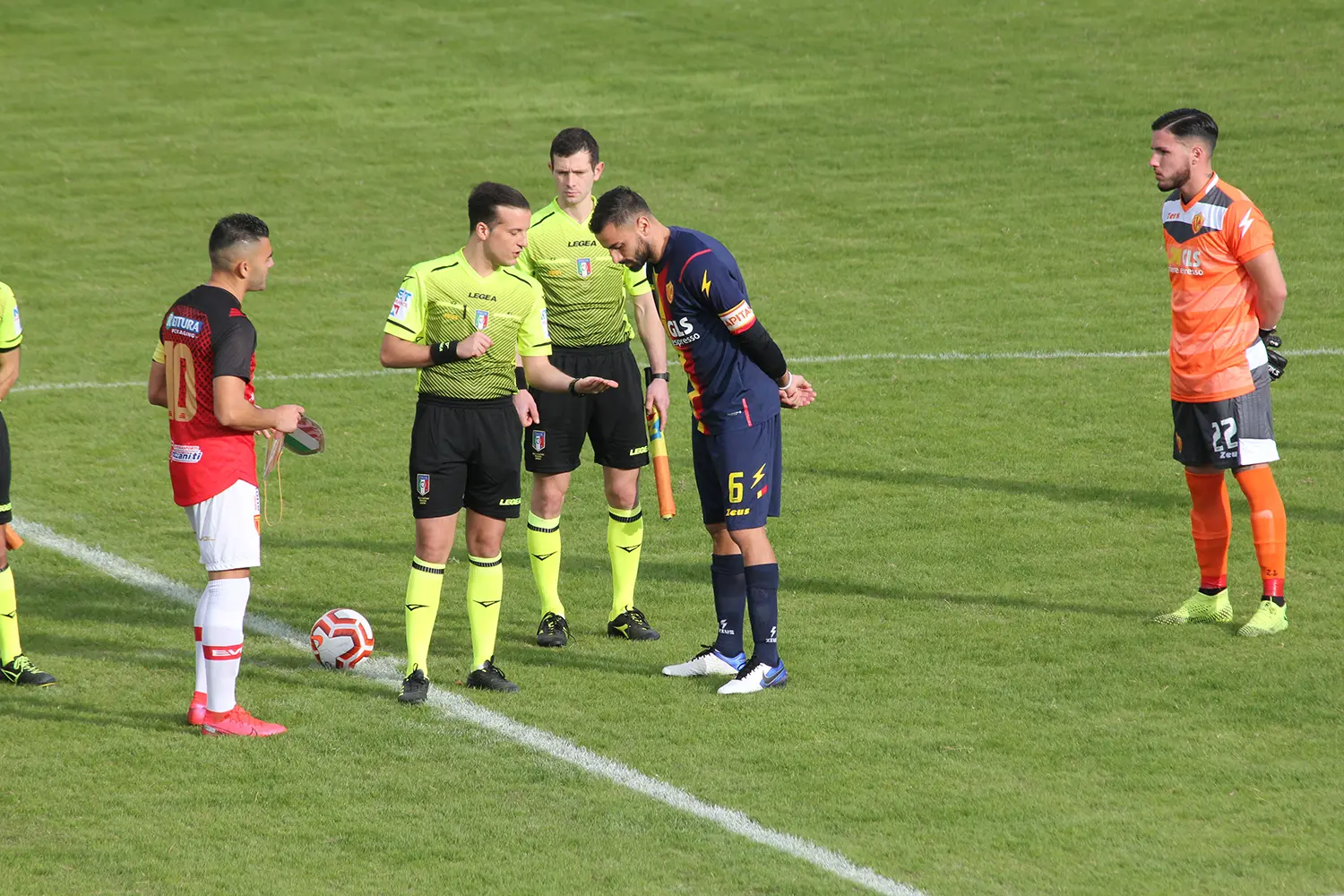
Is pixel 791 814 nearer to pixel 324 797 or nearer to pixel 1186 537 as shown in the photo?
pixel 324 797

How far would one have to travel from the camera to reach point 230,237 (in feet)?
22.8

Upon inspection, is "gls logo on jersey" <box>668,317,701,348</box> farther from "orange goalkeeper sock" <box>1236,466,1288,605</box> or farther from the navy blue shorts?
"orange goalkeeper sock" <box>1236,466,1288,605</box>

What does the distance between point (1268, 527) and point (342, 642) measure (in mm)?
4731

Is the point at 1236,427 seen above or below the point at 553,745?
above

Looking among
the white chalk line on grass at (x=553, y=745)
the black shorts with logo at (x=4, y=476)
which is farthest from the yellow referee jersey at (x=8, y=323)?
the white chalk line on grass at (x=553, y=745)

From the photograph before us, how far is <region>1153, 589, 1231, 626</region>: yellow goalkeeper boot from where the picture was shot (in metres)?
8.36

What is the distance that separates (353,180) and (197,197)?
2.08 metres

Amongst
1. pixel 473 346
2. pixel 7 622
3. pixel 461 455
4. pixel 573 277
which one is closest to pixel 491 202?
pixel 473 346

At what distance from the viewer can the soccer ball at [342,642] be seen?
796 cm

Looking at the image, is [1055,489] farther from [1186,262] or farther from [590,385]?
[590,385]

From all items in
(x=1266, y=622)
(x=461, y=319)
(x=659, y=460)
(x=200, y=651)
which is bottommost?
(x=1266, y=622)

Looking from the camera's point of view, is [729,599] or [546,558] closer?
[729,599]

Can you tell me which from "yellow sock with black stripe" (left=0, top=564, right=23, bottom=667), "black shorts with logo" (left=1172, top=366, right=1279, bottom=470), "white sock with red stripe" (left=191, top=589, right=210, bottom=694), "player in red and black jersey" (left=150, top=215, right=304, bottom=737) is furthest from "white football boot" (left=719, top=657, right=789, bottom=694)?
"yellow sock with black stripe" (left=0, top=564, right=23, bottom=667)

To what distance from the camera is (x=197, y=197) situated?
21422mm
